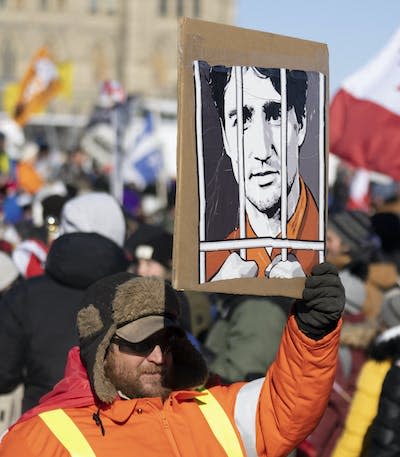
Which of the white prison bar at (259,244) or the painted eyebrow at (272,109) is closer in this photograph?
the white prison bar at (259,244)

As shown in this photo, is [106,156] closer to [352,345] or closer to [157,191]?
[157,191]

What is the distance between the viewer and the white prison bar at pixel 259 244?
270cm

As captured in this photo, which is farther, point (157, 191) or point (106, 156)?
point (106, 156)

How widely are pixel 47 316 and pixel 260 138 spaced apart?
173 cm

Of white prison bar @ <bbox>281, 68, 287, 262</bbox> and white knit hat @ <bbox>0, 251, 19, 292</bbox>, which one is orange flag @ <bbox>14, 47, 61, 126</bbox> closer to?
white knit hat @ <bbox>0, 251, 19, 292</bbox>

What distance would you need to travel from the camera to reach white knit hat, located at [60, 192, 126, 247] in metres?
5.47

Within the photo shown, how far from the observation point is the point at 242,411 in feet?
9.96

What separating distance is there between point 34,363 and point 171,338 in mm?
1273

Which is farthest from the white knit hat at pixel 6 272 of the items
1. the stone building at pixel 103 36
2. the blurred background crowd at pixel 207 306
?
the stone building at pixel 103 36

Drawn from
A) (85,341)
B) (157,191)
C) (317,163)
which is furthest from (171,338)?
(157,191)

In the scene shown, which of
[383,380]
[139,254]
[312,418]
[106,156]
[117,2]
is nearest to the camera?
[312,418]

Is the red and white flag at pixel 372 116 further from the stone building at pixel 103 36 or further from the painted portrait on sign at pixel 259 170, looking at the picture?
Result: the stone building at pixel 103 36

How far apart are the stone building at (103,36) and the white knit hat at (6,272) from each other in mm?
65384

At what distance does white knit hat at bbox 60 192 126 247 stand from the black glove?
2.77m
